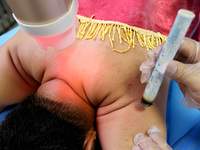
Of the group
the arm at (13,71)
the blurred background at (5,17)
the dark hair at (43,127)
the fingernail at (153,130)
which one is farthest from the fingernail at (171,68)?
the blurred background at (5,17)

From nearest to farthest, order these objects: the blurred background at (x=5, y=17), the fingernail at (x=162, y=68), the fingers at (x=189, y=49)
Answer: the fingernail at (x=162, y=68) → the fingers at (x=189, y=49) → the blurred background at (x=5, y=17)

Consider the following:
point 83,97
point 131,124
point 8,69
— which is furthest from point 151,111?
point 8,69

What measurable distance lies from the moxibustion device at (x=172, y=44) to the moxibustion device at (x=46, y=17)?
0.27 m

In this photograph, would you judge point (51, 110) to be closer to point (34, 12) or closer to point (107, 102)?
point (107, 102)

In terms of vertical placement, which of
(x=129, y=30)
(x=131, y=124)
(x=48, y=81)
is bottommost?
(x=131, y=124)

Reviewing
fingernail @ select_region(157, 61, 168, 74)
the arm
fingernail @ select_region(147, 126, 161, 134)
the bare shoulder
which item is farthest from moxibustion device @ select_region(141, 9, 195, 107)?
the arm

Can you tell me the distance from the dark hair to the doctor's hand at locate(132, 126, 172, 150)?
0.21 m

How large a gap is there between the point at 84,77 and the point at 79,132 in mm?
245

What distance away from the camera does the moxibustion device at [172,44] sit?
0.46 metres

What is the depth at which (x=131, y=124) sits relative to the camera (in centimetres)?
77

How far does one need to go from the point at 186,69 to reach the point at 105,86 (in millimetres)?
330

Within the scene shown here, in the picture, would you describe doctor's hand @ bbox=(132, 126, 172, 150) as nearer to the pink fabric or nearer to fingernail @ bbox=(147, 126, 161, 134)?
fingernail @ bbox=(147, 126, 161, 134)

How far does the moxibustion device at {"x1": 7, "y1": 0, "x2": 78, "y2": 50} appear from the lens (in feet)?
1.35

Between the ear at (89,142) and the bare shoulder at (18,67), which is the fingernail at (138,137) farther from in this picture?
the bare shoulder at (18,67)
